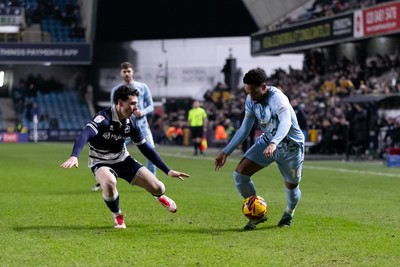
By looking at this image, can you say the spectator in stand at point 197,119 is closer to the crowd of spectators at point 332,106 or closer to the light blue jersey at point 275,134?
the crowd of spectators at point 332,106

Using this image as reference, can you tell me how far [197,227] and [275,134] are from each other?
1.54 meters

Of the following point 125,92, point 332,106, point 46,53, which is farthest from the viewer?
point 46,53

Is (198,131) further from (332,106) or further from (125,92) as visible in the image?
(125,92)

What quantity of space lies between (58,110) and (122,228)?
2153 inches

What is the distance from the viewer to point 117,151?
11703mm

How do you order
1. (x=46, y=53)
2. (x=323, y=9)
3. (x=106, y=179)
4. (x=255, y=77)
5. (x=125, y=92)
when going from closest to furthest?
(x=255, y=77) → (x=125, y=92) → (x=106, y=179) → (x=323, y=9) → (x=46, y=53)

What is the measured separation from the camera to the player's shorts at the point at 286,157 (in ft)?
37.9

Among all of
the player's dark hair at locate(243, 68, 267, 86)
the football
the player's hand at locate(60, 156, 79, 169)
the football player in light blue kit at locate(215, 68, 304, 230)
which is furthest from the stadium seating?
the player's hand at locate(60, 156, 79, 169)

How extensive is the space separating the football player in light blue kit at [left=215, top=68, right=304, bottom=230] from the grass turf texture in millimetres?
531

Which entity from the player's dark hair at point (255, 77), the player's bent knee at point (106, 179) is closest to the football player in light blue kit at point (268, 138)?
the player's dark hair at point (255, 77)

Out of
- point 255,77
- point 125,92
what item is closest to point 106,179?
point 125,92

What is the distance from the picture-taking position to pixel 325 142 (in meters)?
35.2

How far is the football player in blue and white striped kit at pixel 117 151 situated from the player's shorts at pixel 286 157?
0.99m

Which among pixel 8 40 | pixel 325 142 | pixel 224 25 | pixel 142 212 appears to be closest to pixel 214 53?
pixel 224 25
